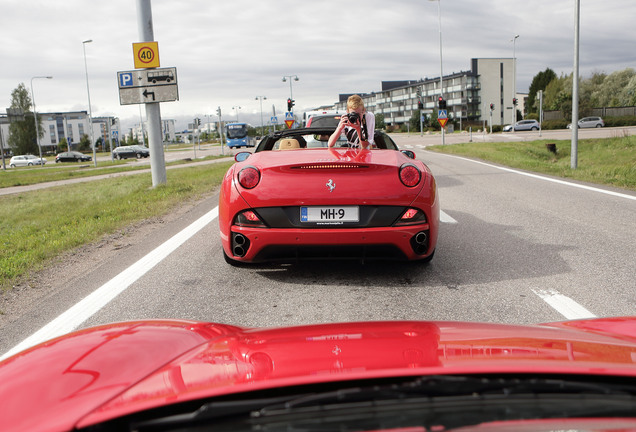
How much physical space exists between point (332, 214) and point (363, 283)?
72 cm

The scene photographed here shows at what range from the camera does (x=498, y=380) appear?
1.21m

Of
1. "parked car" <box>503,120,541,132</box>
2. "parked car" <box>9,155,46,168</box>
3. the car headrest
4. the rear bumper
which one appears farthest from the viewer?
"parked car" <box>503,120,541,132</box>

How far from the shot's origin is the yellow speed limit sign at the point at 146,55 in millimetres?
12891

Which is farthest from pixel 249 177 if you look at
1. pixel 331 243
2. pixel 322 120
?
pixel 322 120

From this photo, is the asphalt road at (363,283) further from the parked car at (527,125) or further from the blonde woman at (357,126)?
the parked car at (527,125)

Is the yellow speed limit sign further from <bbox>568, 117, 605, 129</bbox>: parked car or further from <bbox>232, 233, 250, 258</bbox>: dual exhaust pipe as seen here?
<bbox>568, 117, 605, 129</bbox>: parked car

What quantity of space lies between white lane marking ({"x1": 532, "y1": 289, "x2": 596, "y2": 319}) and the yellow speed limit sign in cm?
1098

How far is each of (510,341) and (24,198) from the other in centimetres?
1722

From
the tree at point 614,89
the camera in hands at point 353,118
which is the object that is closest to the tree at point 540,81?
the tree at point 614,89

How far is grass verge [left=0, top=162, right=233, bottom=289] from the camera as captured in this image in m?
6.36

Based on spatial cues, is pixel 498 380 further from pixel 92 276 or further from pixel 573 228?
pixel 573 228

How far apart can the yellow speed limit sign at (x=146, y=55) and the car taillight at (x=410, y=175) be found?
32.7 ft

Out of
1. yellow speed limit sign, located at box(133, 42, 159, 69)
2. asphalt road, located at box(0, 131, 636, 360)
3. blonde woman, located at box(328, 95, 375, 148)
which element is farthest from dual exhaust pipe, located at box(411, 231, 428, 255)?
yellow speed limit sign, located at box(133, 42, 159, 69)

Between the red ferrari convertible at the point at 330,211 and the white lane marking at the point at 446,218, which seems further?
the white lane marking at the point at 446,218
